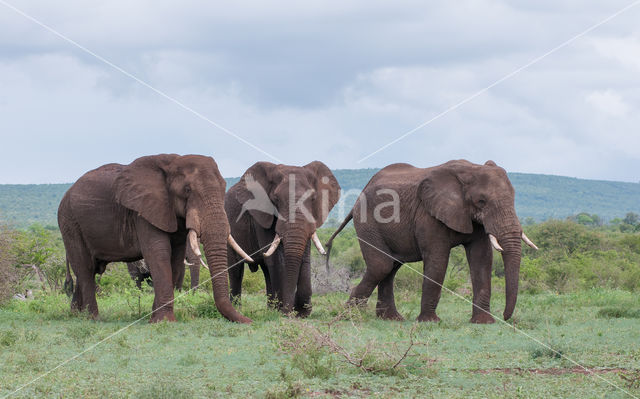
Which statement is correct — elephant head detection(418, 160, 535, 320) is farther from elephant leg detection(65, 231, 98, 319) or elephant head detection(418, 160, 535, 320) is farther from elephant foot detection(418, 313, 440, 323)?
elephant leg detection(65, 231, 98, 319)

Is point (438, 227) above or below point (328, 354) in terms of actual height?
above

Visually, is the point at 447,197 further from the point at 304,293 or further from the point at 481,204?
the point at 304,293

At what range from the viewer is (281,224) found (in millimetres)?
13672

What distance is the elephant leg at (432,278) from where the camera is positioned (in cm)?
1354

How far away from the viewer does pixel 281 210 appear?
13812 mm

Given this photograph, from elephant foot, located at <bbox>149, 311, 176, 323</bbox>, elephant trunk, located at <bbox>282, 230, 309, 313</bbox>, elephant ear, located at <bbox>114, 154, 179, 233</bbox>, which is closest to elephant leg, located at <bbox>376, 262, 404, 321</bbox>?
elephant trunk, located at <bbox>282, 230, 309, 313</bbox>

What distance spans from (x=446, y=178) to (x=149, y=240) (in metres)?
4.95

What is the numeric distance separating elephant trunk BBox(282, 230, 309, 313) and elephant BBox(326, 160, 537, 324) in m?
1.13

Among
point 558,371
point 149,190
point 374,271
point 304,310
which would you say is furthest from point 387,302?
point 558,371

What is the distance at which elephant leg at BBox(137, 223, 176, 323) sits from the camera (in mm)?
12594

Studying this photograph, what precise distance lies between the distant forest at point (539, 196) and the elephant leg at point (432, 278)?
9576 cm

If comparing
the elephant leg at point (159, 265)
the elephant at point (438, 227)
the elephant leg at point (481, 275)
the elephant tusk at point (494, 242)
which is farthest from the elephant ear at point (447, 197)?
the elephant leg at point (159, 265)

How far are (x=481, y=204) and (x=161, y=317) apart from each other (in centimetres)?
529

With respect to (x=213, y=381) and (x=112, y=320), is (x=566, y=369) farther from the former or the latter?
(x=112, y=320)
